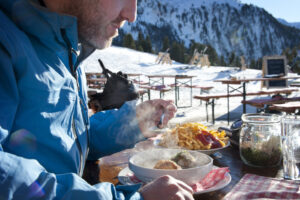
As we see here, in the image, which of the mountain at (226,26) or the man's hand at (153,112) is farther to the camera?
the mountain at (226,26)

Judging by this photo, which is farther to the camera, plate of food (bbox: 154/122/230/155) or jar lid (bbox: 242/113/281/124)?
plate of food (bbox: 154/122/230/155)

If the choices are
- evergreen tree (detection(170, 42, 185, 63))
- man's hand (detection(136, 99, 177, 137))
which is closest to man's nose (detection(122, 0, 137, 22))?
man's hand (detection(136, 99, 177, 137))

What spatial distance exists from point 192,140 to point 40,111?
2.28 feet

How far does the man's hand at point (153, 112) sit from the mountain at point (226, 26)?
3726 inches

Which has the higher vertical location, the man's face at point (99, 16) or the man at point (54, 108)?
the man's face at point (99, 16)

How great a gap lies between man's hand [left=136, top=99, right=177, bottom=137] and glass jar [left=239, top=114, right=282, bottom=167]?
34 centimetres

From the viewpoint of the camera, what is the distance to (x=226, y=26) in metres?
99.6

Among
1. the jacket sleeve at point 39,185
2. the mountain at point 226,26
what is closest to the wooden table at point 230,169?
the jacket sleeve at point 39,185

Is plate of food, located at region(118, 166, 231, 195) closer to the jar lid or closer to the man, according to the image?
the man

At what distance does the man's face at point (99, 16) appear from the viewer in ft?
3.74

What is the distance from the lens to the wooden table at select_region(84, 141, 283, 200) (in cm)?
93

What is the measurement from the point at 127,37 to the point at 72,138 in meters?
34.1

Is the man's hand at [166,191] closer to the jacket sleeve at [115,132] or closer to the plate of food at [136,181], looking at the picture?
the plate of food at [136,181]

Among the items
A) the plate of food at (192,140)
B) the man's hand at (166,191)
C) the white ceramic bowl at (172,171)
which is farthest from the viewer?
the plate of food at (192,140)
